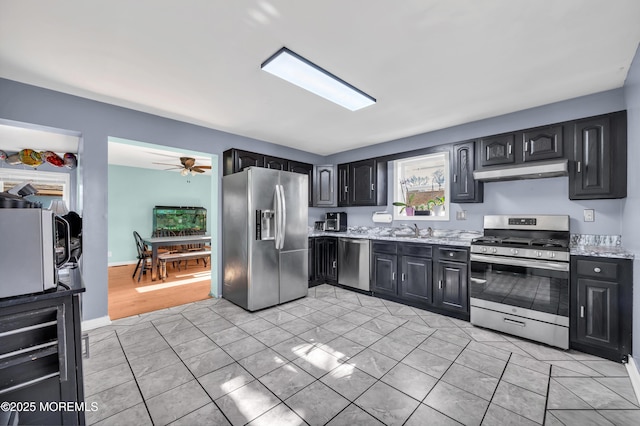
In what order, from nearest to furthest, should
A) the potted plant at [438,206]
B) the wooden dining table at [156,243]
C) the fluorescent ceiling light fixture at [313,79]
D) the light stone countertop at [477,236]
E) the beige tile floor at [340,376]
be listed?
the beige tile floor at [340,376] < the fluorescent ceiling light fixture at [313,79] < the light stone countertop at [477,236] < the potted plant at [438,206] < the wooden dining table at [156,243]

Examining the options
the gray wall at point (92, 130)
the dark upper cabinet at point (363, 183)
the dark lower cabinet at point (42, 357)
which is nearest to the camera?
the dark lower cabinet at point (42, 357)

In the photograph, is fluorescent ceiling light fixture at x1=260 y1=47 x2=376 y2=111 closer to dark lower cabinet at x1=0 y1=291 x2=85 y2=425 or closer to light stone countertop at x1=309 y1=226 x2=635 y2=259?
light stone countertop at x1=309 y1=226 x2=635 y2=259

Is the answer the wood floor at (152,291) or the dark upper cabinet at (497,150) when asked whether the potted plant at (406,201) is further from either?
the wood floor at (152,291)

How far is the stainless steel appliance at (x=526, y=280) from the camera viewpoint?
8.25 ft

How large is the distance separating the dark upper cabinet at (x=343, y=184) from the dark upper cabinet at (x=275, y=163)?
106cm

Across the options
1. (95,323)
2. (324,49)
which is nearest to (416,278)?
(324,49)

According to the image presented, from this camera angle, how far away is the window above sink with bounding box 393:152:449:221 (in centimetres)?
403

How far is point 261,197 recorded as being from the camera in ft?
11.5

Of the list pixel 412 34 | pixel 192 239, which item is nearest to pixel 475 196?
pixel 412 34

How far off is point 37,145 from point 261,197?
4.43 m

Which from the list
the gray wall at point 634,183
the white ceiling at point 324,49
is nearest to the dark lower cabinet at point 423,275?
the gray wall at point 634,183

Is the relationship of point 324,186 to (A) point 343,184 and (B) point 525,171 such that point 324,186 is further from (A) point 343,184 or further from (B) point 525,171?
(B) point 525,171

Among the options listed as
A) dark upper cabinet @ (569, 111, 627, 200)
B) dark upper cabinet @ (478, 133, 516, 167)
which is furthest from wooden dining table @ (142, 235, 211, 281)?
dark upper cabinet @ (569, 111, 627, 200)

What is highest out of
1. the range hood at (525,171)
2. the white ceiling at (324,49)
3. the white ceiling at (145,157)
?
the white ceiling at (324,49)
